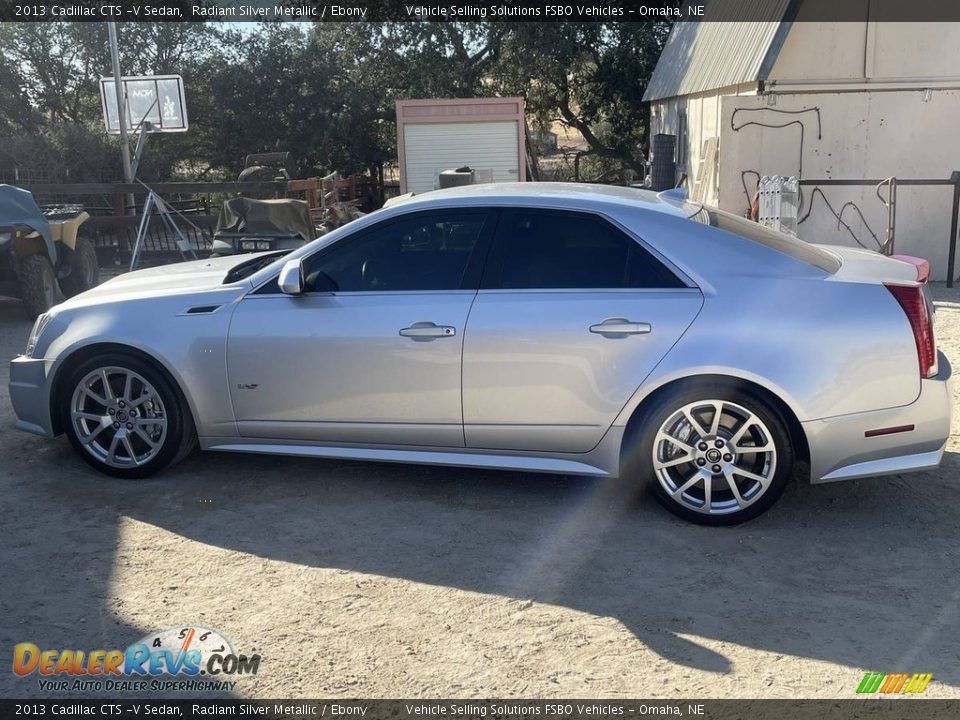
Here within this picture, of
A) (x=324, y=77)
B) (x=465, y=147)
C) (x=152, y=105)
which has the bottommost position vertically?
(x=465, y=147)

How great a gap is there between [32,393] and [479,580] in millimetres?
2918

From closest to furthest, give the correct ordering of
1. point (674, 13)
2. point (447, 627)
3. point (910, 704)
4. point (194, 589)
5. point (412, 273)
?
point (910, 704)
point (447, 627)
point (194, 589)
point (412, 273)
point (674, 13)

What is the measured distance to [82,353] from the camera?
528 cm

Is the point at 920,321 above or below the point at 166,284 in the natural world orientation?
below

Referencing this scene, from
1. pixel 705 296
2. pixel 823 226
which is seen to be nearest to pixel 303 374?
pixel 705 296

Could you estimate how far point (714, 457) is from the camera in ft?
15.0

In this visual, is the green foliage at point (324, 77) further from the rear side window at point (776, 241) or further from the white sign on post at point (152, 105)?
the rear side window at point (776, 241)

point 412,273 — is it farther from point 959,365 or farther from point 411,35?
point 411,35

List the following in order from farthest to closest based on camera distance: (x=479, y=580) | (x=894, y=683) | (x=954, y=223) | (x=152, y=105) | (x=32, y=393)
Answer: (x=152, y=105)
(x=954, y=223)
(x=32, y=393)
(x=479, y=580)
(x=894, y=683)

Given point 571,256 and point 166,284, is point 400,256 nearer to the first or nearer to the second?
point 571,256

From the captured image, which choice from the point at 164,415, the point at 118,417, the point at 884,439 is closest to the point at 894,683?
the point at 884,439

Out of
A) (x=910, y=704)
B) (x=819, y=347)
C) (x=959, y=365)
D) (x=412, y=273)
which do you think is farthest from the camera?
(x=959, y=365)

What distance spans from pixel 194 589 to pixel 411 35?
81.6 feet

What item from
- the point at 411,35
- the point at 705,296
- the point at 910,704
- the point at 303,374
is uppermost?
the point at 411,35
